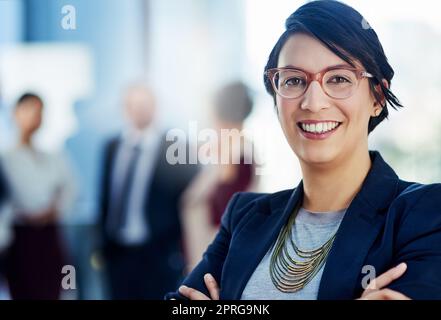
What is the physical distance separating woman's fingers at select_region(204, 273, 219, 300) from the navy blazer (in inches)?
0.9

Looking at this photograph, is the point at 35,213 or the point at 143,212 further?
the point at 35,213

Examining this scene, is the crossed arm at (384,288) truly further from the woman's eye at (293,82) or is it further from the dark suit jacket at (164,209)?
the dark suit jacket at (164,209)

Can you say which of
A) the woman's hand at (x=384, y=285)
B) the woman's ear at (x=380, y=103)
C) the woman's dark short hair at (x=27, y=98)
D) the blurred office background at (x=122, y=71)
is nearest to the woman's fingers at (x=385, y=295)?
the woman's hand at (x=384, y=285)

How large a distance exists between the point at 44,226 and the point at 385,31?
5.98 feet

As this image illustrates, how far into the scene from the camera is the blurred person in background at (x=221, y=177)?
316 centimetres

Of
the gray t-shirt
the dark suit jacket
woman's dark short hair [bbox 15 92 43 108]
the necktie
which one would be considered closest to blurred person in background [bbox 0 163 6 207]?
woman's dark short hair [bbox 15 92 43 108]

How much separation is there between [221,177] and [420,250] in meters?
1.95

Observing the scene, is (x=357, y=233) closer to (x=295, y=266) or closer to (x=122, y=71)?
Answer: (x=295, y=266)

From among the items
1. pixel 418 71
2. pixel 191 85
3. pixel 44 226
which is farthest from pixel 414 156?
pixel 44 226

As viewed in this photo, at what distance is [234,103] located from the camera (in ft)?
11.0

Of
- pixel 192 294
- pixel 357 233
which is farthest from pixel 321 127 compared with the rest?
pixel 192 294

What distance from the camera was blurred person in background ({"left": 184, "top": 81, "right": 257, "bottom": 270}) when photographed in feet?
10.4

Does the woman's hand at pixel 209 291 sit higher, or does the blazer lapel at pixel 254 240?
the blazer lapel at pixel 254 240

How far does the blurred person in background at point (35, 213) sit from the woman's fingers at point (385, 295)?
8.00ft
